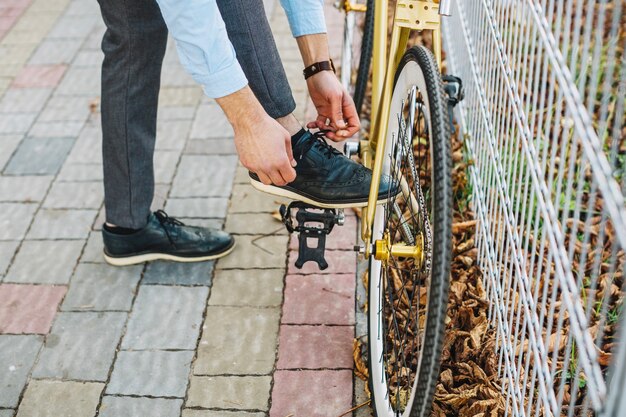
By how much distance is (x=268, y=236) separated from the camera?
2.88 metres

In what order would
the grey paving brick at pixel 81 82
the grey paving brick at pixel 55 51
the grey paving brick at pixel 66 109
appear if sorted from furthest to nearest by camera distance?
the grey paving brick at pixel 55 51, the grey paving brick at pixel 81 82, the grey paving brick at pixel 66 109

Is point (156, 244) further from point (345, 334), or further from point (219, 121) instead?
point (219, 121)

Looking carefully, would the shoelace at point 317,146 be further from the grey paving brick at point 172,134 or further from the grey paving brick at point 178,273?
the grey paving brick at point 172,134

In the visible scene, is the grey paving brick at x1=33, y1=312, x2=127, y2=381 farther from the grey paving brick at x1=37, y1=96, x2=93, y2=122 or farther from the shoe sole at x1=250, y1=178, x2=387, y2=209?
the grey paving brick at x1=37, y1=96, x2=93, y2=122

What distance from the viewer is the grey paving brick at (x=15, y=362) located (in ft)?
7.36

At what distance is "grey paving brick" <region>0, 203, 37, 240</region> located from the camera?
2920 mm

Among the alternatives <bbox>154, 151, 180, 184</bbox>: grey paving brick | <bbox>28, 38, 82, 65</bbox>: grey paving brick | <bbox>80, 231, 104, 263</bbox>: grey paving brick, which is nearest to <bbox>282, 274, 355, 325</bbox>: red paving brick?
<bbox>80, 231, 104, 263</bbox>: grey paving brick

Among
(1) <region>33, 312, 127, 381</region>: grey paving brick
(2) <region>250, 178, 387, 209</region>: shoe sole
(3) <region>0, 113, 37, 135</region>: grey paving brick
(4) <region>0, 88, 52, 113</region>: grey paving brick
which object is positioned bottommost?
(1) <region>33, 312, 127, 381</region>: grey paving brick

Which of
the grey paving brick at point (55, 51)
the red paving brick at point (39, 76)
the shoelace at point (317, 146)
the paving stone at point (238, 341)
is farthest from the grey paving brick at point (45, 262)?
the grey paving brick at point (55, 51)

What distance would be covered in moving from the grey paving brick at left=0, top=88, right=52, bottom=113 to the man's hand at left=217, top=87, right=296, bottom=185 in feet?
7.19

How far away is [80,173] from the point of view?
10.7ft

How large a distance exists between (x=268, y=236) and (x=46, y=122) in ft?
4.62

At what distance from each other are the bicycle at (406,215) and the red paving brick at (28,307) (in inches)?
34.9

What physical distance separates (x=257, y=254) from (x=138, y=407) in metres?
0.77
